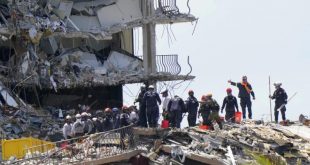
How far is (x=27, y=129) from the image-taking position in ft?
103

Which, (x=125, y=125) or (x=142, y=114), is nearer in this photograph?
(x=125, y=125)

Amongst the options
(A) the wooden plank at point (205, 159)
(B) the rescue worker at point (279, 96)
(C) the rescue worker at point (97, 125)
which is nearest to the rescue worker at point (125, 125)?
(C) the rescue worker at point (97, 125)

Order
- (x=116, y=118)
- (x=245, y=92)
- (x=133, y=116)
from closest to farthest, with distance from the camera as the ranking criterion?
1. (x=116, y=118)
2. (x=133, y=116)
3. (x=245, y=92)

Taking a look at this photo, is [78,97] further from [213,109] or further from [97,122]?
[213,109]

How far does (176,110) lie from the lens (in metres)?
27.4

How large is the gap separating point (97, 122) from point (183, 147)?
2993 millimetres

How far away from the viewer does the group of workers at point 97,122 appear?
26859 mm

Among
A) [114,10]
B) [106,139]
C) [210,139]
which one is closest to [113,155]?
[106,139]

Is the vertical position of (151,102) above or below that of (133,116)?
above

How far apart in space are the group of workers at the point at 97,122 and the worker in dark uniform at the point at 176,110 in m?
1.03

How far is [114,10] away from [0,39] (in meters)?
6.34

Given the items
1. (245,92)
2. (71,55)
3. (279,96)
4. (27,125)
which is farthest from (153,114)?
(71,55)

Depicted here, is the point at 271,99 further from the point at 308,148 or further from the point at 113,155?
the point at 113,155

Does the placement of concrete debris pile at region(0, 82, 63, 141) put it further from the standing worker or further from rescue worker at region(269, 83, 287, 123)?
rescue worker at region(269, 83, 287, 123)
